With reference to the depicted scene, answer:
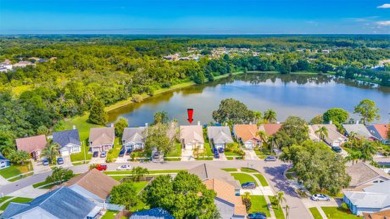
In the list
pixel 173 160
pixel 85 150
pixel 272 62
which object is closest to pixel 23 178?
pixel 85 150

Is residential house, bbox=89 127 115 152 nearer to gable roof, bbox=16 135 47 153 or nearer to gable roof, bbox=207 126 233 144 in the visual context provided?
gable roof, bbox=16 135 47 153

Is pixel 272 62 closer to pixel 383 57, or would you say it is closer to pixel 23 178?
pixel 383 57

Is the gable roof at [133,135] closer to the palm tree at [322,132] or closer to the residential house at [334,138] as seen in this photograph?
the palm tree at [322,132]

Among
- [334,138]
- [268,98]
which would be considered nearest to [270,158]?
[334,138]

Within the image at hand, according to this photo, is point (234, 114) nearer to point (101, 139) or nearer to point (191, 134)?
point (191, 134)

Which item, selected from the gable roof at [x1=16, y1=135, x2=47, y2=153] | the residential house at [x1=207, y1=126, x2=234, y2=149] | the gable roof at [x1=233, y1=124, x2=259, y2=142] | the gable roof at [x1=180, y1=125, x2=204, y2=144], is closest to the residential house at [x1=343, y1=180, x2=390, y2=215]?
the gable roof at [x1=233, y1=124, x2=259, y2=142]

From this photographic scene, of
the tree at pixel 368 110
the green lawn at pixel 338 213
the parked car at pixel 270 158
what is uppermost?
the tree at pixel 368 110

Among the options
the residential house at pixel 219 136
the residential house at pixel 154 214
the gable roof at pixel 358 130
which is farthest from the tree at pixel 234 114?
the residential house at pixel 154 214
